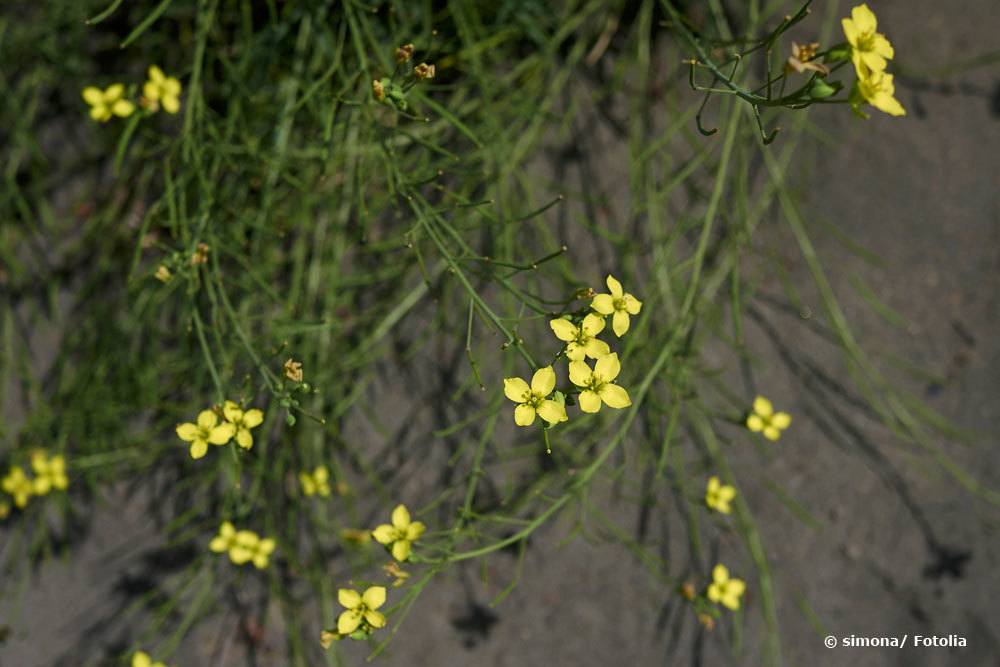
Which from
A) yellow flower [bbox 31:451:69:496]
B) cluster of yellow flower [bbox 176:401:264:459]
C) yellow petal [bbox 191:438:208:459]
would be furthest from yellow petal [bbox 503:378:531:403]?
yellow flower [bbox 31:451:69:496]

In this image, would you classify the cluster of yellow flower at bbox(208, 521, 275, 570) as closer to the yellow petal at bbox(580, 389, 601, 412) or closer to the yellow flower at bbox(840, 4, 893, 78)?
the yellow petal at bbox(580, 389, 601, 412)

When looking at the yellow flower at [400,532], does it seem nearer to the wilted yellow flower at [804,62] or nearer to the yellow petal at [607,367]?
the yellow petal at [607,367]

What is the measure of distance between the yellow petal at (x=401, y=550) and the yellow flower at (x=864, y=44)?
2.96 ft

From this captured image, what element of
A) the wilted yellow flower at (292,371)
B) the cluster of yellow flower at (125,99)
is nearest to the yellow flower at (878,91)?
the wilted yellow flower at (292,371)

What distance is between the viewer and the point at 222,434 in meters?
1.19

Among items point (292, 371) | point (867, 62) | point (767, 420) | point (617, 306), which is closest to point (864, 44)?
point (867, 62)

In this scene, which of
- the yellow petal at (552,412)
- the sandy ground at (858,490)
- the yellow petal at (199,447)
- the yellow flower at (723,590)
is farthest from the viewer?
the sandy ground at (858,490)

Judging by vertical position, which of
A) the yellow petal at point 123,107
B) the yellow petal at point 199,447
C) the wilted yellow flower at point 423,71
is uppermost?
the wilted yellow flower at point 423,71

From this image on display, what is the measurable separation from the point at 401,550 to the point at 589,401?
394 millimetres

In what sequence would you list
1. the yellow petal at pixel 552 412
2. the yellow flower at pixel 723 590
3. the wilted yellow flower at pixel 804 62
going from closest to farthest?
1. the wilted yellow flower at pixel 804 62
2. the yellow petal at pixel 552 412
3. the yellow flower at pixel 723 590

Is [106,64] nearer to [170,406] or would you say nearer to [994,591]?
[170,406]

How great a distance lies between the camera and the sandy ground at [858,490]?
1859 millimetres

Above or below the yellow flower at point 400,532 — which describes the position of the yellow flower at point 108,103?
above

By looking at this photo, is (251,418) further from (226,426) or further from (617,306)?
(617,306)
